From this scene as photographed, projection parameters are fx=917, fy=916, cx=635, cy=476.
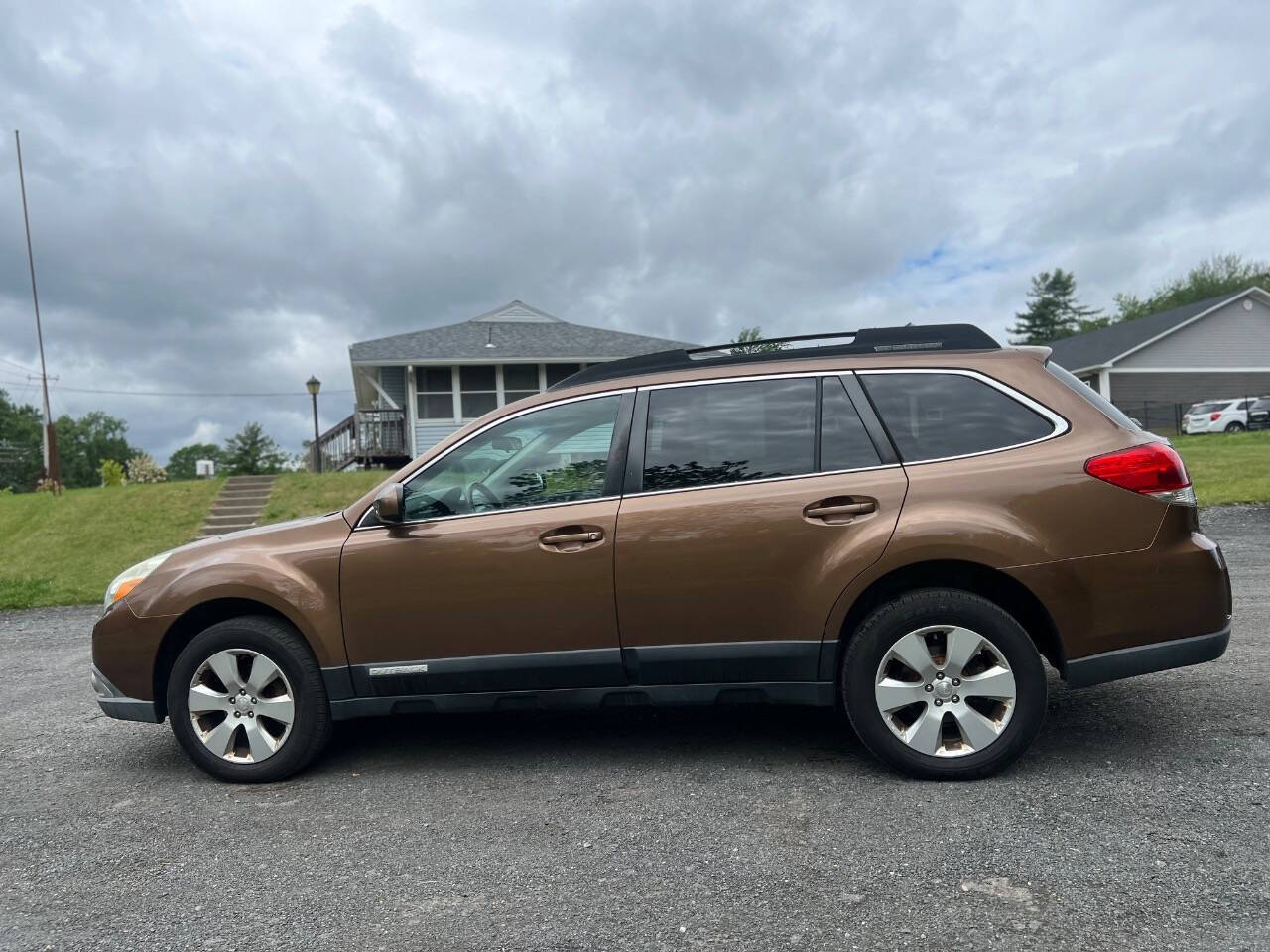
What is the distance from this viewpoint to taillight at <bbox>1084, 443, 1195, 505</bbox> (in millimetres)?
3629

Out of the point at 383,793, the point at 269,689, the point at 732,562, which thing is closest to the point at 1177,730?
the point at 732,562

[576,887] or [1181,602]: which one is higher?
[1181,602]

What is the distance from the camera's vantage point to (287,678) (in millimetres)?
4102

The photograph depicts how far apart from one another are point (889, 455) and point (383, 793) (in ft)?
8.54

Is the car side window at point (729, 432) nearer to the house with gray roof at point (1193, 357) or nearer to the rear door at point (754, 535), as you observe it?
the rear door at point (754, 535)

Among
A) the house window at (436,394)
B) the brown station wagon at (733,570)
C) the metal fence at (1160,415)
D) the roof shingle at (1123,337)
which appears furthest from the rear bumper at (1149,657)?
the roof shingle at (1123,337)

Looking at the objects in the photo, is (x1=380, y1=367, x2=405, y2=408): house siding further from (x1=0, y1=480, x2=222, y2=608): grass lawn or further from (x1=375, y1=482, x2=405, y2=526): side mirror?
(x1=375, y1=482, x2=405, y2=526): side mirror

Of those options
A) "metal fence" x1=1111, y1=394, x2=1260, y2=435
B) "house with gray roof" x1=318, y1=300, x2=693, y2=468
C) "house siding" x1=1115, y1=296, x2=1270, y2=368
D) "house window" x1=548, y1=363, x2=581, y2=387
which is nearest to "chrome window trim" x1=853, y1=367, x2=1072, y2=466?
"house with gray roof" x1=318, y1=300, x2=693, y2=468

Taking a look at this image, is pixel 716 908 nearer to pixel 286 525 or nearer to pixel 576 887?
pixel 576 887

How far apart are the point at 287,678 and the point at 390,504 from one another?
36.4 inches

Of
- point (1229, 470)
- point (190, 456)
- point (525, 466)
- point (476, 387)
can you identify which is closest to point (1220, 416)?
point (1229, 470)

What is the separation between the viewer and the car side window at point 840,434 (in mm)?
3873

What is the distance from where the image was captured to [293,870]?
324cm

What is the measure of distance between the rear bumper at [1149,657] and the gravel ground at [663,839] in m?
0.44
